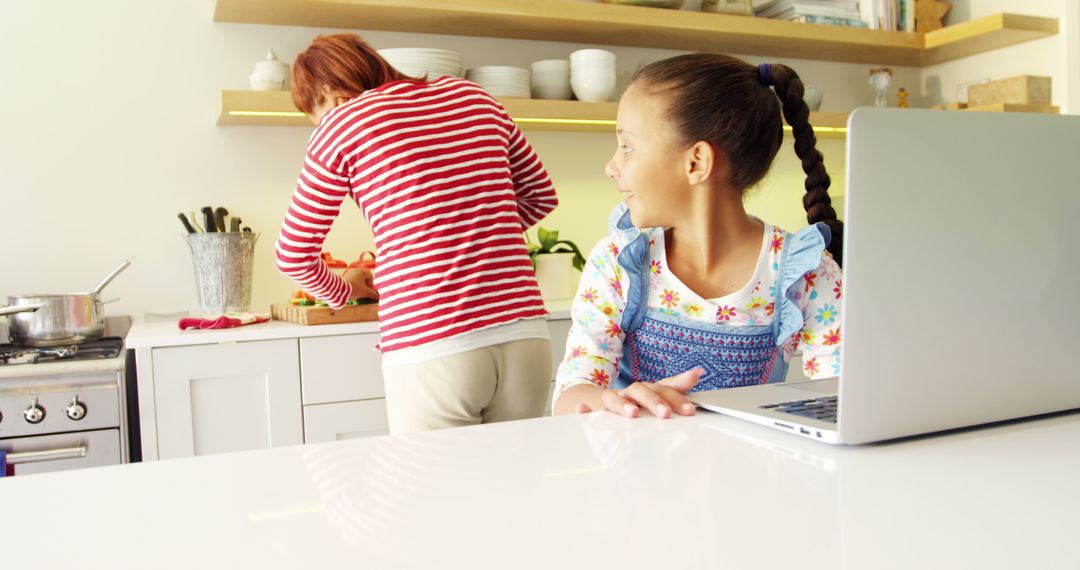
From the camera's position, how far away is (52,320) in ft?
6.93

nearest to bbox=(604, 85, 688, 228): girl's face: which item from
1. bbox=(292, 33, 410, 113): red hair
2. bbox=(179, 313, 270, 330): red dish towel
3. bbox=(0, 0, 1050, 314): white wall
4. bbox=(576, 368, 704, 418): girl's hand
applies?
bbox=(576, 368, 704, 418): girl's hand

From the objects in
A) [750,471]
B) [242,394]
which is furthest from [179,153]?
[750,471]

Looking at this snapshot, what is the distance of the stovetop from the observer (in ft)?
→ 6.29

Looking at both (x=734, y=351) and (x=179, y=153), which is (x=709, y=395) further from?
(x=179, y=153)

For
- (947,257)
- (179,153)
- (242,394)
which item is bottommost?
(242,394)

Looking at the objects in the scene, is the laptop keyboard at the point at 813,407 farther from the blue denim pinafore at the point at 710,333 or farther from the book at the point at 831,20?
the book at the point at 831,20

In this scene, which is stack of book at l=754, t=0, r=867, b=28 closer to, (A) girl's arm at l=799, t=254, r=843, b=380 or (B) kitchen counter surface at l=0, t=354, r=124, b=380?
(A) girl's arm at l=799, t=254, r=843, b=380

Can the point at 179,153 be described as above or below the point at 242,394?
above

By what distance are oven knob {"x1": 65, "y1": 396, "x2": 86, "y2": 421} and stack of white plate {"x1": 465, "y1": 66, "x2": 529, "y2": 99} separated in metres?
1.27

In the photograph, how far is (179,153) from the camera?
2480mm

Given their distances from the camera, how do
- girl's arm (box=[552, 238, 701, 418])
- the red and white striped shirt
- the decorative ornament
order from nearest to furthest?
girl's arm (box=[552, 238, 701, 418]) < the red and white striped shirt < the decorative ornament

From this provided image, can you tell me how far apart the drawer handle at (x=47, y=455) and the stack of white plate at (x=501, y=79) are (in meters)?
1.34

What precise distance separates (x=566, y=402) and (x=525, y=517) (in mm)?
501

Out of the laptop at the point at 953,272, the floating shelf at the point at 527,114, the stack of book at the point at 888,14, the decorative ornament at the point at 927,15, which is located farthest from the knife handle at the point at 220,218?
the decorative ornament at the point at 927,15
